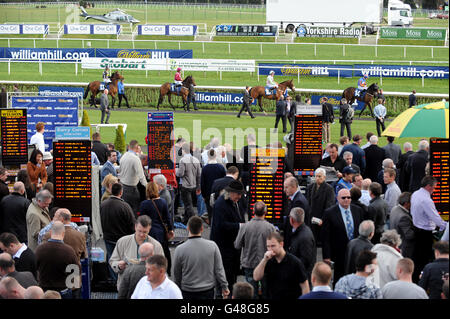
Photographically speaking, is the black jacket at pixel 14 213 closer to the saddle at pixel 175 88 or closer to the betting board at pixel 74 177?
the betting board at pixel 74 177

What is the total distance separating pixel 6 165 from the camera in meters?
14.4

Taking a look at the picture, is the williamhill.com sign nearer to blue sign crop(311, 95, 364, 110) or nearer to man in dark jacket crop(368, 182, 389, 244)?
blue sign crop(311, 95, 364, 110)

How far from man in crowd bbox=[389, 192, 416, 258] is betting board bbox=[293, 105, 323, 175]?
3394mm

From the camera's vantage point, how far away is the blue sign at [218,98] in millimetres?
29922

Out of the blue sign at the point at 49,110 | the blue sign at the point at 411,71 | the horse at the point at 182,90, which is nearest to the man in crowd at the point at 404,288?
the blue sign at the point at 49,110

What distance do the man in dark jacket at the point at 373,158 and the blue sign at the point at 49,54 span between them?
94.4 feet

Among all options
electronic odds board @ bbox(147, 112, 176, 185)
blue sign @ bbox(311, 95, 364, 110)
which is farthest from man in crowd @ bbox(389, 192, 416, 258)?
blue sign @ bbox(311, 95, 364, 110)

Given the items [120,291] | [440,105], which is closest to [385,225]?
[440,105]

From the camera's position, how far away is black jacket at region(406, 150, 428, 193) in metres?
12.8

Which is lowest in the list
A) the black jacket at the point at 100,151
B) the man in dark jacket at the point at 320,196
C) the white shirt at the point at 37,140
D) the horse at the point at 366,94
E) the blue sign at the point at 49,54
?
the man in dark jacket at the point at 320,196

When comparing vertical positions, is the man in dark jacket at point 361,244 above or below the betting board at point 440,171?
below

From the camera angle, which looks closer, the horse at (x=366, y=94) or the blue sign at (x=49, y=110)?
the blue sign at (x=49, y=110)

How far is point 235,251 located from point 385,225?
8.21ft

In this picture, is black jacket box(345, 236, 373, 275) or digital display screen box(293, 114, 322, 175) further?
digital display screen box(293, 114, 322, 175)
